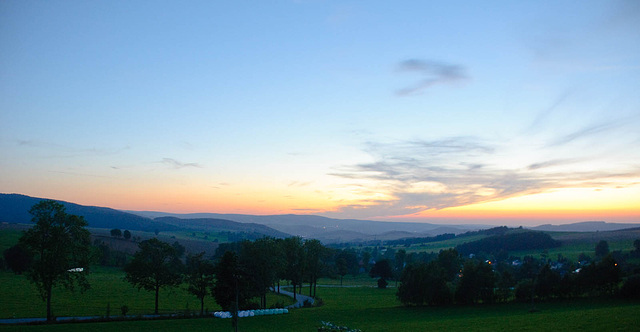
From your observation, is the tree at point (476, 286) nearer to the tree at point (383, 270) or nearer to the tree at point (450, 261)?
the tree at point (450, 261)

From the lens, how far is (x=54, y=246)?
144ft

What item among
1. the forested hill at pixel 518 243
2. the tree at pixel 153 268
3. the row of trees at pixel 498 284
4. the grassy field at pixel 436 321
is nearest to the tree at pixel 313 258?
the row of trees at pixel 498 284

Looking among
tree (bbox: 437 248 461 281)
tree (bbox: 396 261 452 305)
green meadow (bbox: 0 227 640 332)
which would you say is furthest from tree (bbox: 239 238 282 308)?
tree (bbox: 437 248 461 281)

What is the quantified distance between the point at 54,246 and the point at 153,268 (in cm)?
1346

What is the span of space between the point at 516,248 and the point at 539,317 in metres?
162

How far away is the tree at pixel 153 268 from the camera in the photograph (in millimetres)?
54000

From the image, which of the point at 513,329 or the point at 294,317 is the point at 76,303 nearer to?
the point at 294,317

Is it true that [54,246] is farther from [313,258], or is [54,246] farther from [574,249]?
[574,249]

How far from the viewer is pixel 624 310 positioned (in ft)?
127

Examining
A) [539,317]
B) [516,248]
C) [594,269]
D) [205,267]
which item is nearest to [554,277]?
[594,269]

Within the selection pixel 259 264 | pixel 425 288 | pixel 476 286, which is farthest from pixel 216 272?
pixel 476 286

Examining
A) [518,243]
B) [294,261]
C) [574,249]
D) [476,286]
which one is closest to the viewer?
[476,286]

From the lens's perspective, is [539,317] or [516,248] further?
[516,248]

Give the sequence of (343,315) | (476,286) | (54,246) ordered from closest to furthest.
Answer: (54,246) < (343,315) < (476,286)
